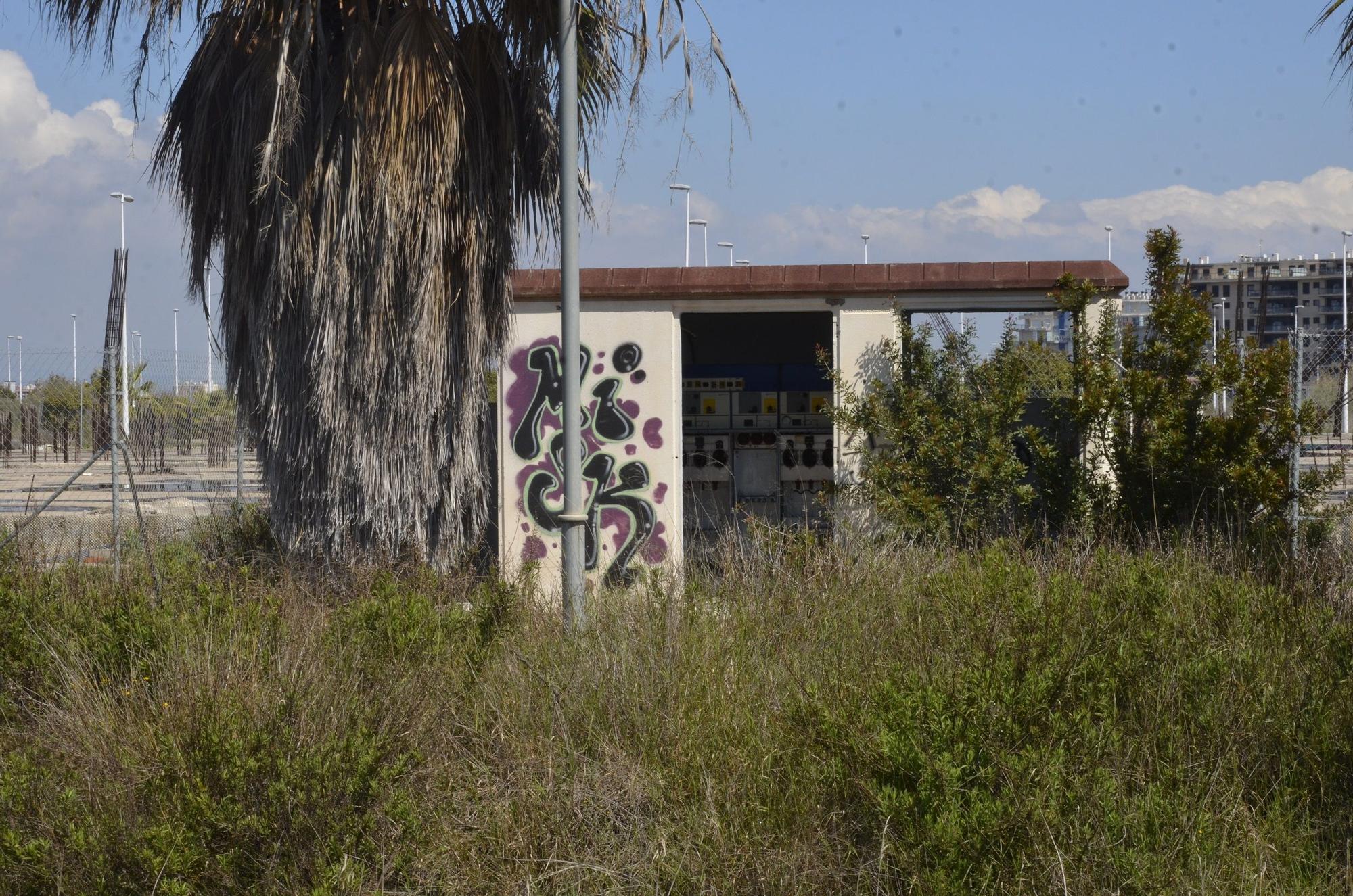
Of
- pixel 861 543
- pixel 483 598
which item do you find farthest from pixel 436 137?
pixel 861 543

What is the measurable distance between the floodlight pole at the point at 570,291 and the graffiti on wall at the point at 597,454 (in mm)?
4127

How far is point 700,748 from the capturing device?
15.0 ft

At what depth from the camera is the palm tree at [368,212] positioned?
7754 mm

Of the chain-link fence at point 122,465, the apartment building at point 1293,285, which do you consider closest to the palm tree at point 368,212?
the chain-link fence at point 122,465

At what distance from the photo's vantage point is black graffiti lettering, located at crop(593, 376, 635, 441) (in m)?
11.0

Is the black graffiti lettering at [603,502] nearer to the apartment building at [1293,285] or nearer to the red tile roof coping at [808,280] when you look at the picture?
the red tile roof coping at [808,280]

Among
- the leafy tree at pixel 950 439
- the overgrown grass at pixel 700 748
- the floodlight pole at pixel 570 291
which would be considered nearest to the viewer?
the overgrown grass at pixel 700 748

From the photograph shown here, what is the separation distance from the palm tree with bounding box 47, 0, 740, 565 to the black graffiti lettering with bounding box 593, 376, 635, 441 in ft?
7.32

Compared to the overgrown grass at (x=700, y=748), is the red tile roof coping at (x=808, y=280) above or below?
above

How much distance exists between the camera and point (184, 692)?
4617 mm

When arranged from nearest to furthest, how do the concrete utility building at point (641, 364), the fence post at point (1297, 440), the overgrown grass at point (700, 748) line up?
the overgrown grass at point (700, 748), the fence post at point (1297, 440), the concrete utility building at point (641, 364)

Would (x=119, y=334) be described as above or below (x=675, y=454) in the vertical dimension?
above

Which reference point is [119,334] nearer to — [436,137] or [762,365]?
[762,365]

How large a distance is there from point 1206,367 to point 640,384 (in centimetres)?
464
